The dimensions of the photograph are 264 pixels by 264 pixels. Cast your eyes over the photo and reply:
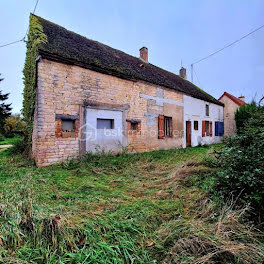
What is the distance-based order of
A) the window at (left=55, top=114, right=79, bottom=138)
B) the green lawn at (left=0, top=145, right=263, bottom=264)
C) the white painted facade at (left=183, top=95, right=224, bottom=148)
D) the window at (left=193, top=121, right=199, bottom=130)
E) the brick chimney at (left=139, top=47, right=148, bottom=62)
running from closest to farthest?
the green lawn at (left=0, top=145, right=263, bottom=264) → the window at (left=55, top=114, right=79, bottom=138) → the white painted facade at (left=183, top=95, right=224, bottom=148) → the brick chimney at (left=139, top=47, right=148, bottom=62) → the window at (left=193, top=121, right=199, bottom=130)

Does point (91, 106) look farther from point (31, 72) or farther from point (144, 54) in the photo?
point (144, 54)

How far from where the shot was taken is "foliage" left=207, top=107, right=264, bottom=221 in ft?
6.79

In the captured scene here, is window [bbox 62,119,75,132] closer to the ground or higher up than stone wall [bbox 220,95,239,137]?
closer to the ground

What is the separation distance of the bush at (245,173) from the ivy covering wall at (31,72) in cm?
731

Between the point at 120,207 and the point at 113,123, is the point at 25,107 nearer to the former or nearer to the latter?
the point at 113,123

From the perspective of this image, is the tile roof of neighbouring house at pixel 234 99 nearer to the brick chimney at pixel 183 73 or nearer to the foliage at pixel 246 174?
the brick chimney at pixel 183 73

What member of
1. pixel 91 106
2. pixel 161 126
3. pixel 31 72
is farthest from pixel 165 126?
pixel 31 72

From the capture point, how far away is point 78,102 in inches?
261

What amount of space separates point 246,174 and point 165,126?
8439 millimetres

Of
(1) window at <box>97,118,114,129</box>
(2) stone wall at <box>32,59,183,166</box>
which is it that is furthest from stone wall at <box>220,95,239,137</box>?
(1) window at <box>97,118,114,129</box>

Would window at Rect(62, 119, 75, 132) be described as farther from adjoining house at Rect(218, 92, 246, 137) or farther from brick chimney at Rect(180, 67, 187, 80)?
adjoining house at Rect(218, 92, 246, 137)

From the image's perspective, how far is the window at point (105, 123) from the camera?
7270mm

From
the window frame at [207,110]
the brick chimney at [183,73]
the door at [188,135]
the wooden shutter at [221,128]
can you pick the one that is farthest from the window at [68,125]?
the wooden shutter at [221,128]

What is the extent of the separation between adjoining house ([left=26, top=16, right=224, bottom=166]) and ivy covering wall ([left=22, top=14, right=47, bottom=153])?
356 mm
